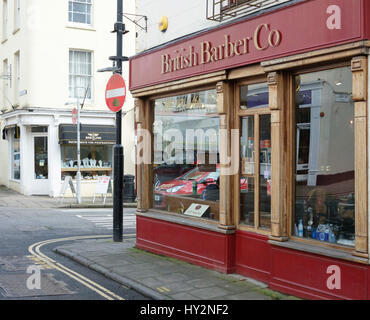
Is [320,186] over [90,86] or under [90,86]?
under

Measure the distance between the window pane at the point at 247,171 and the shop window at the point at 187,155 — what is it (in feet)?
2.09

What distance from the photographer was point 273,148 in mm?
6527

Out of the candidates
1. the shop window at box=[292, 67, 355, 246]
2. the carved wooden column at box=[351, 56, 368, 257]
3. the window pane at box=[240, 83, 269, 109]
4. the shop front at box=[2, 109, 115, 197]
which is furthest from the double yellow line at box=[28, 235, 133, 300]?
the shop front at box=[2, 109, 115, 197]

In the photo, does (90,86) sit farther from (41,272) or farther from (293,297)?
(293,297)

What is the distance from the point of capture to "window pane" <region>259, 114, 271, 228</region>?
6.94 m

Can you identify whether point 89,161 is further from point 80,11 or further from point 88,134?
point 80,11

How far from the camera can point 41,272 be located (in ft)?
25.0

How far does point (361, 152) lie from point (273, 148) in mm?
1428

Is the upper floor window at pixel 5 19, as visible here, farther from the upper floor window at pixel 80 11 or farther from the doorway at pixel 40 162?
the doorway at pixel 40 162

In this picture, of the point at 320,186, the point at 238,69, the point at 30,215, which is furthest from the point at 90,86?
the point at 320,186

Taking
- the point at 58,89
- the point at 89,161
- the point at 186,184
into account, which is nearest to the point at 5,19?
the point at 58,89

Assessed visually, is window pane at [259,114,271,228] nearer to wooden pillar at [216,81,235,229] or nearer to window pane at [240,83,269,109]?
window pane at [240,83,269,109]

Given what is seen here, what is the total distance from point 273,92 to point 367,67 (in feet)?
4.78
